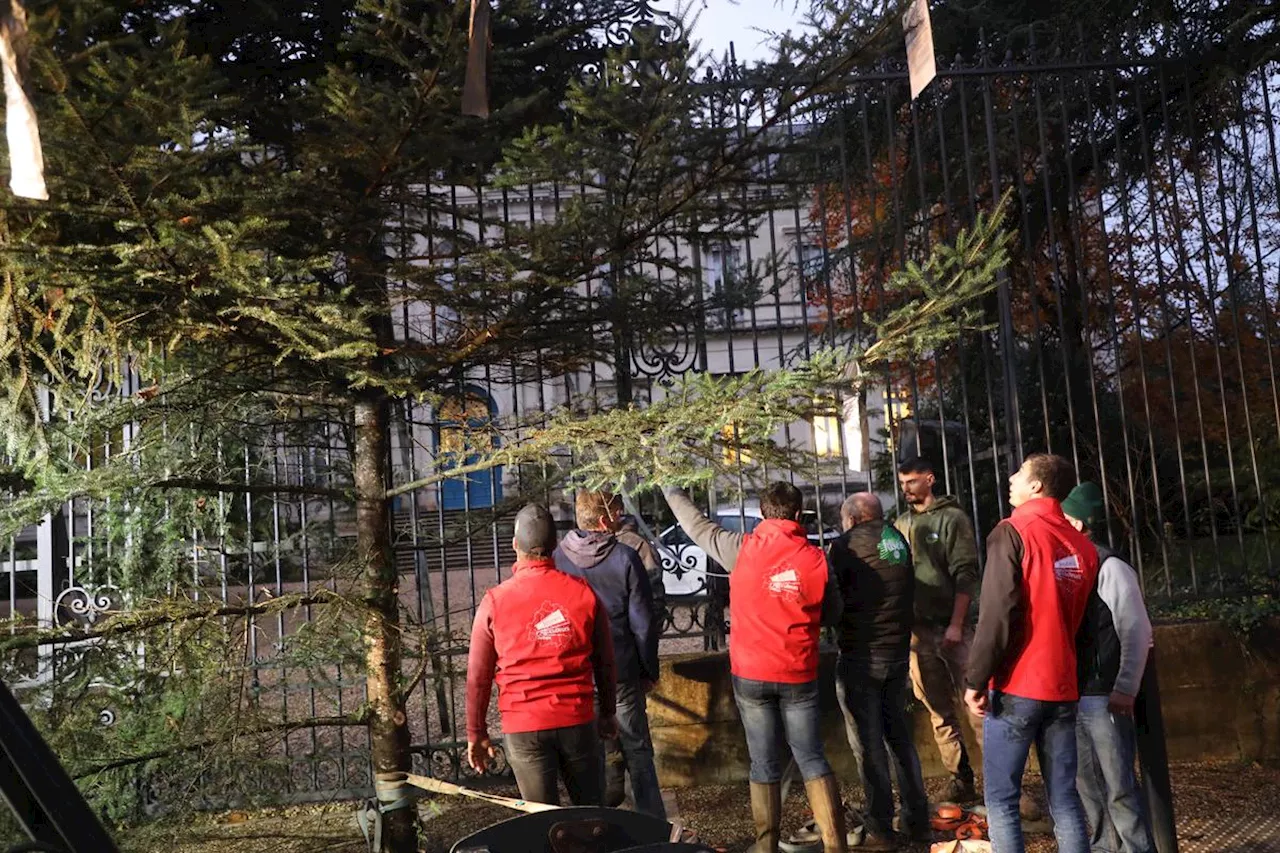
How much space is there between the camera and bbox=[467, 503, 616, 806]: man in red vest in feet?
15.0

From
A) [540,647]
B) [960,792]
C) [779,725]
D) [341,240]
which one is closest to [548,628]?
[540,647]

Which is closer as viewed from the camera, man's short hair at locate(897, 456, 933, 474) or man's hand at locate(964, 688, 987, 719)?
man's hand at locate(964, 688, 987, 719)

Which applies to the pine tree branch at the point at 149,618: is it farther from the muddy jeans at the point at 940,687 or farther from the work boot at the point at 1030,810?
the work boot at the point at 1030,810

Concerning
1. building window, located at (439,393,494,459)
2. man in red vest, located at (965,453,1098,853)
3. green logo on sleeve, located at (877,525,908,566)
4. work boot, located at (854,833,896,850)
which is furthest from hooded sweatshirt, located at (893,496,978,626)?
building window, located at (439,393,494,459)

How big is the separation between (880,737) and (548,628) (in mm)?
2100

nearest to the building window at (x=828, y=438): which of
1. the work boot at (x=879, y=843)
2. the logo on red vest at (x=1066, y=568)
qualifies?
the logo on red vest at (x=1066, y=568)

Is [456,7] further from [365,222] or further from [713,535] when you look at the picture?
[713,535]

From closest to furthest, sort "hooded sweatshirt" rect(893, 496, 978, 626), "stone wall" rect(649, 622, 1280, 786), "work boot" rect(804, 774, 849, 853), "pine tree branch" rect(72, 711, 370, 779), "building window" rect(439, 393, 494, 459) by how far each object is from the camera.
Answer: "pine tree branch" rect(72, 711, 370, 779), "building window" rect(439, 393, 494, 459), "work boot" rect(804, 774, 849, 853), "hooded sweatshirt" rect(893, 496, 978, 626), "stone wall" rect(649, 622, 1280, 786)

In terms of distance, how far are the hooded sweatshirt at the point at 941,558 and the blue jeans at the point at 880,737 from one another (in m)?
0.59

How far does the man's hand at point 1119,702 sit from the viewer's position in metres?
4.72

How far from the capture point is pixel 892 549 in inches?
223

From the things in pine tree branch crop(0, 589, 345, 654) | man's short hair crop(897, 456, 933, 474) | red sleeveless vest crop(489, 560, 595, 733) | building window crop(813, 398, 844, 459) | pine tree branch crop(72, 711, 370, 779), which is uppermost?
building window crop(813, 398, 844, 459)

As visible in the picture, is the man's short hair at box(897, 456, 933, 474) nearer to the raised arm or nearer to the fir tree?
the raised arm

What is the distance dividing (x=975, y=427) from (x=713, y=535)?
22.0 ft
